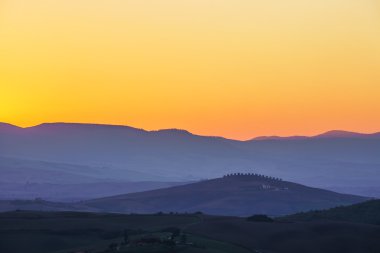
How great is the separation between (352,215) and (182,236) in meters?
49.8

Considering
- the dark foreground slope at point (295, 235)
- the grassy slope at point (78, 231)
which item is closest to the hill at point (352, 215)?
the grassy slope at point (78, 231)

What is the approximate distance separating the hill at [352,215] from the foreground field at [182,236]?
17.3m

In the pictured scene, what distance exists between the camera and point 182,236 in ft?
325

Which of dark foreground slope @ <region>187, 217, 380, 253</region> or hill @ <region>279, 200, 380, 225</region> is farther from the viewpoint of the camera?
hill @ <region>279, 200, 380, 225</region>

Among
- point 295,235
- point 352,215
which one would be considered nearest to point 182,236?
point 295,235

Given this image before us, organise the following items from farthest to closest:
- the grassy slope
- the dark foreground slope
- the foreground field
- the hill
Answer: the hill
the dark foreground slope
the grassy slope
the foreground field

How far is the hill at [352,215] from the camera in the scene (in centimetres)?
13757

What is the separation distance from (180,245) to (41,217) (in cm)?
4667

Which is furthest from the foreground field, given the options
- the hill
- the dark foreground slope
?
the hill

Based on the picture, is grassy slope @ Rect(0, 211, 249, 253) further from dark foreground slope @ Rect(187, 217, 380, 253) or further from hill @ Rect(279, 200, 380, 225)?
hill @ Rect(279, 200, 380, 225)

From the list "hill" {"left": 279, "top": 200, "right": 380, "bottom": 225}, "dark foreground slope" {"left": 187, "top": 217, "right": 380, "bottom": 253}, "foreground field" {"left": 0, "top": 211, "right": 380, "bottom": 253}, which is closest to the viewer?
"foreground field" {"left": 0, "top": 211, "right": 380, "bottom": 253}

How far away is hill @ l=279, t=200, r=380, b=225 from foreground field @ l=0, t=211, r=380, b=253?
56.8 ft

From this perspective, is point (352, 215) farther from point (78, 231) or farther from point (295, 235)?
point (78, 231)

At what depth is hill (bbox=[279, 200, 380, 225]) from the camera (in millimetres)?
137575
